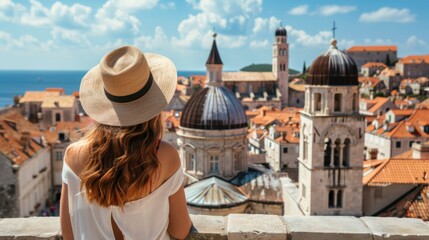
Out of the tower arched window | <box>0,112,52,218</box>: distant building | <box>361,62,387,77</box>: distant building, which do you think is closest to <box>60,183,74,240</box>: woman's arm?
the tower arched window

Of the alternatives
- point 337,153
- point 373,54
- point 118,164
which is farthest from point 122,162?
point 373,54

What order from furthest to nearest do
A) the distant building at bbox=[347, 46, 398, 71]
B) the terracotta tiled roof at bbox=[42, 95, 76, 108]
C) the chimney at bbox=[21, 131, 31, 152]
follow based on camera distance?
1. the distant building at bbox=[347, 46, 398, 71]
2. the terracotta tiled roof at bbox=[42, 95, 76, 108]
3. the chimney at bbox=[21, 131, 31, 152]

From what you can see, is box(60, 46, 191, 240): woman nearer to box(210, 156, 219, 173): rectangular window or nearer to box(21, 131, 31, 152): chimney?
box(210, 156, 219, 173): rectangular window

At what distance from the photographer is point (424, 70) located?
9719 centimetres

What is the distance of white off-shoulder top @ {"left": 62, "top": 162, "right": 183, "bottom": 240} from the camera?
2816 millimetres

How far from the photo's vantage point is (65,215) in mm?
2973

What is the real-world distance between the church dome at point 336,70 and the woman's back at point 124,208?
1565 centimetres

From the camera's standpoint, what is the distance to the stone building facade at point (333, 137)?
17.7m

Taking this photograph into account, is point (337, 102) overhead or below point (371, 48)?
below

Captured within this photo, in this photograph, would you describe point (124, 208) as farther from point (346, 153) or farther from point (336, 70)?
point (346, 153)

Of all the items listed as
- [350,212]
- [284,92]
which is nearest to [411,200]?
[350,212]

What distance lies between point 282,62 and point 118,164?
77059mm

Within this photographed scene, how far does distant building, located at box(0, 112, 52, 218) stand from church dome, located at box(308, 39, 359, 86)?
54.0 feet

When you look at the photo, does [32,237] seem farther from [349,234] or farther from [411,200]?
[411,200]
